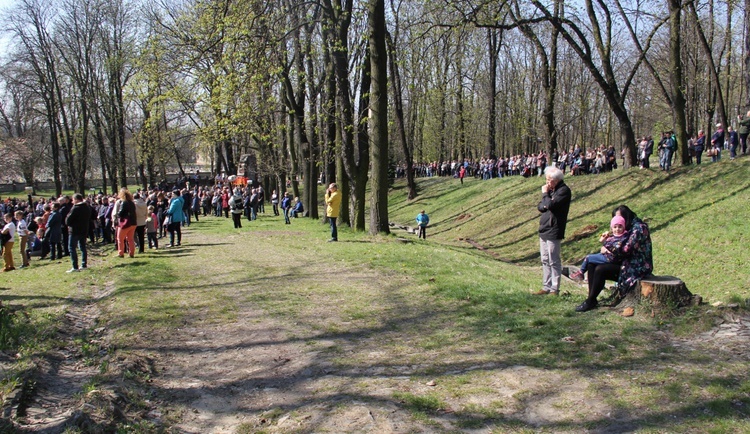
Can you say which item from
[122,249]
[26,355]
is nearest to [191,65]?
[122,249]

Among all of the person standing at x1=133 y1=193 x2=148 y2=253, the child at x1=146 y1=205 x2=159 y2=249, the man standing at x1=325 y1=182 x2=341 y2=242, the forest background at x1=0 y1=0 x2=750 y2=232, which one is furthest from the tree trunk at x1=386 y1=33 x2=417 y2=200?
the person standing at x1=133 y1=193 x2=148 y2=253

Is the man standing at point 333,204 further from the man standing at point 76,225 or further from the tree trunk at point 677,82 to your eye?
the tree trunk at point 677,82

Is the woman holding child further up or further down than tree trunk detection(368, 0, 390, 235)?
further down

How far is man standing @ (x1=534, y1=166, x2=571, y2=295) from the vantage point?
7.59 m

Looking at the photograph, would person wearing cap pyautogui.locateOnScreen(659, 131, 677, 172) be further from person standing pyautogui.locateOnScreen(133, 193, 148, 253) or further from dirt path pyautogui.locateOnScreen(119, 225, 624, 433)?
person standing pyautogui.locateOnScreen(133, 193, 148, 253)

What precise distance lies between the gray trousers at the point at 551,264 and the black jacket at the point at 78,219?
10514 mm

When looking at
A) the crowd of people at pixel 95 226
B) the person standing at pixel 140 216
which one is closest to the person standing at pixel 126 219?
the crowd of people at pixel 95 226

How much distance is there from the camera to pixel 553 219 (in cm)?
764

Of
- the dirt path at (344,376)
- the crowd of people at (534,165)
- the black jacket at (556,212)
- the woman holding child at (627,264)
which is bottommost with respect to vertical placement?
the dirt path at (344,376)

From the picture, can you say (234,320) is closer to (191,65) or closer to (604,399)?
(604,399)

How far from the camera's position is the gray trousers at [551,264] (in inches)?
306

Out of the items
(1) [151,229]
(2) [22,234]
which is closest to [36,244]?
(2) [22,234]

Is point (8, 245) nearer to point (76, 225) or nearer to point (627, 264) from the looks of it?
point (76, 225)

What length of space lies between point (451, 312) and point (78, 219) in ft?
31.7
